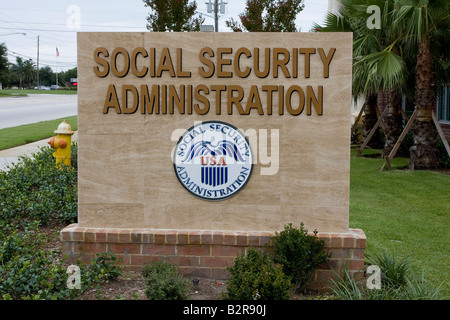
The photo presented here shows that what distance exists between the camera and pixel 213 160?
546cm

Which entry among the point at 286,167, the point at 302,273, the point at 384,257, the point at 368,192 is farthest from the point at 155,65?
the point at 368,192

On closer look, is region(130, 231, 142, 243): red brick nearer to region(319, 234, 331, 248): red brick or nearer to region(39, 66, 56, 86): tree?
region(319, 234, 331, 248): red brick

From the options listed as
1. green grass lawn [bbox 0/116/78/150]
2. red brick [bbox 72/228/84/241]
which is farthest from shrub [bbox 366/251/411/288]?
green grass lawn [bbox 0/116/78/150]

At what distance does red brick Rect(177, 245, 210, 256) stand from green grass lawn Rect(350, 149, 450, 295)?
2.15 metres

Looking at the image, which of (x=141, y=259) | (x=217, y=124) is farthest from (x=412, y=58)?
(x=141, y=259)

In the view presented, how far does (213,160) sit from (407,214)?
15.9ft

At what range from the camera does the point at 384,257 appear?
5324 millimetres

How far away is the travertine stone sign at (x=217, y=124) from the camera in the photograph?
5395 millimetres

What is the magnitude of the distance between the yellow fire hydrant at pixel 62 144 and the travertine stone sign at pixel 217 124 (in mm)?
5077

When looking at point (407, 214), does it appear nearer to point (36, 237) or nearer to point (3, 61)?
point (36, 237)

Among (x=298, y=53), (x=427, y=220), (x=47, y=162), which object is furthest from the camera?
(x=47, y=162)

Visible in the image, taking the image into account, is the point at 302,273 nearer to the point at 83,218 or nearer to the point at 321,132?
the point at 321,132

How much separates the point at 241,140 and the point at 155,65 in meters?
1.11

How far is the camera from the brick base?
5348 mm
